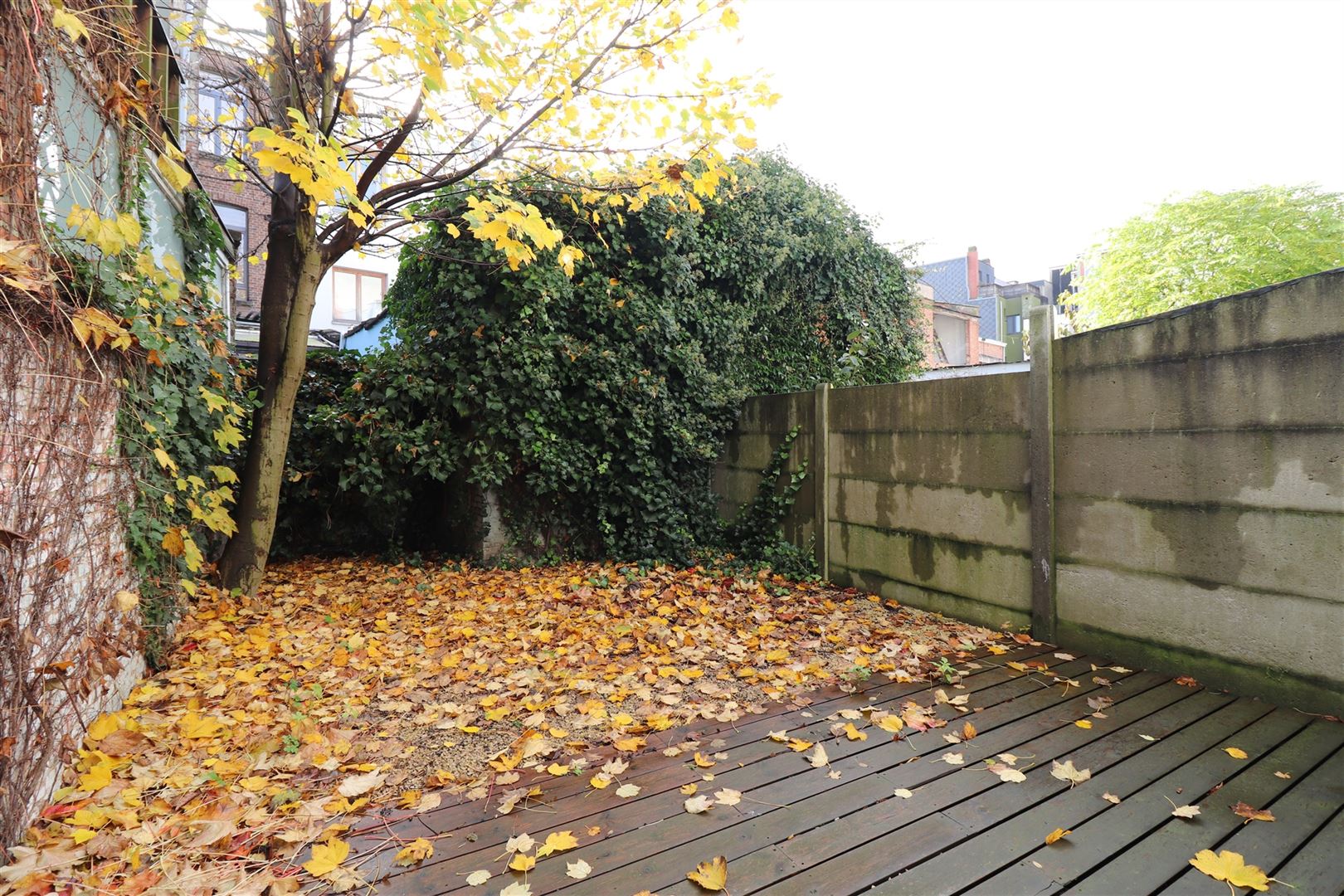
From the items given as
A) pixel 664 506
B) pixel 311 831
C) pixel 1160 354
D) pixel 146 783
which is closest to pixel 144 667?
pixel 146 783

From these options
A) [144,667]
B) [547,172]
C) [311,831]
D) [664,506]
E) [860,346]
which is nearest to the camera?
[311,831]

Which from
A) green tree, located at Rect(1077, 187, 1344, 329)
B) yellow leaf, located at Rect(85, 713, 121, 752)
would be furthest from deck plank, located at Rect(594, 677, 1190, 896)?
green tree, located at Rect(1077, 187, 1344, 329)

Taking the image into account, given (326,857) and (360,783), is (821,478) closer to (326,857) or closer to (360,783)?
(360,783)

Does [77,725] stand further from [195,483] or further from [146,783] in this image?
[195,483]

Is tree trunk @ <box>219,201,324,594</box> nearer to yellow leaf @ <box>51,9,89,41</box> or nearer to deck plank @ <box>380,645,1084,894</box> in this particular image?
yellow leaf @ <box>51,9,89,41</box>

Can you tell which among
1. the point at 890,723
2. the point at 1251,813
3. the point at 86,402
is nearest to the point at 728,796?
the point at 890,723

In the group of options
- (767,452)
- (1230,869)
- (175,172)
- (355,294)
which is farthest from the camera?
(355,294)

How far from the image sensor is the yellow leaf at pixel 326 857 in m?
1.98

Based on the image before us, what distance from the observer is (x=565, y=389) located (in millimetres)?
6195

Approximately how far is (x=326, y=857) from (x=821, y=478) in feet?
14.8

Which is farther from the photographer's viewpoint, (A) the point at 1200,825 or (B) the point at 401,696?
(B) the point at 401,696

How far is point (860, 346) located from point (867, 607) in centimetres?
356

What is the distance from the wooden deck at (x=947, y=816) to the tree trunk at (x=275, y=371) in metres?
3.59

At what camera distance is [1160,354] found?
3490 millimetres
